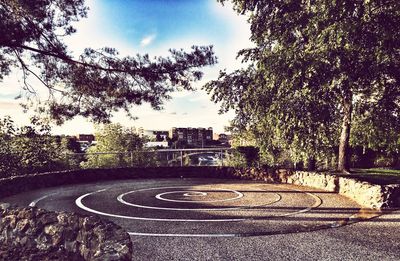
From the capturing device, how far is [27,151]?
18.5 m

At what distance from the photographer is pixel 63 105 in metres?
15.3

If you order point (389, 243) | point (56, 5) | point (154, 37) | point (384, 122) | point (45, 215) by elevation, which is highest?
point (56, 5)

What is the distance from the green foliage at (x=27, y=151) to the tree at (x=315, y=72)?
30.7ft

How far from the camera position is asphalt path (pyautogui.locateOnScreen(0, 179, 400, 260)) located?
7.05m

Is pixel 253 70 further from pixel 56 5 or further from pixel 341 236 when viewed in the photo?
pixel 341 236

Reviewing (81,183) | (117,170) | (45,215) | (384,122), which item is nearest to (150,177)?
(117,170)

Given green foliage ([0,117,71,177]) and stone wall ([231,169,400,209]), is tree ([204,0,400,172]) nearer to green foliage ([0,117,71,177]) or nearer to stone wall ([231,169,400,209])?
stone wall ([231,169,400,209])

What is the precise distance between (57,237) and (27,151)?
560 inches

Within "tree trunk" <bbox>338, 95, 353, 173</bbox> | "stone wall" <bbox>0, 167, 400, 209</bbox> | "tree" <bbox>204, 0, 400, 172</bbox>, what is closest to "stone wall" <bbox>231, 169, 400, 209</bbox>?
"stone wall" <bbox>0, 167, 400, 209</bbox>

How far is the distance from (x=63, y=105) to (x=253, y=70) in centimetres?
1106

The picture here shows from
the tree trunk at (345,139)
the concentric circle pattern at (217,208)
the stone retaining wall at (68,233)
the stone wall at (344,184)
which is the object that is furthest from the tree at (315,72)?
the stone retaining wall at (68,233)

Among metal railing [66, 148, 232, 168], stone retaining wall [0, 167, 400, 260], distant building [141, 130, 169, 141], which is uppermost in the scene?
distant building [141, 130, 169, 141]

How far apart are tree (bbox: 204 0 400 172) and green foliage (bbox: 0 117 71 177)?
936 cm

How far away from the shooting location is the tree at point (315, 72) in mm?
14539
